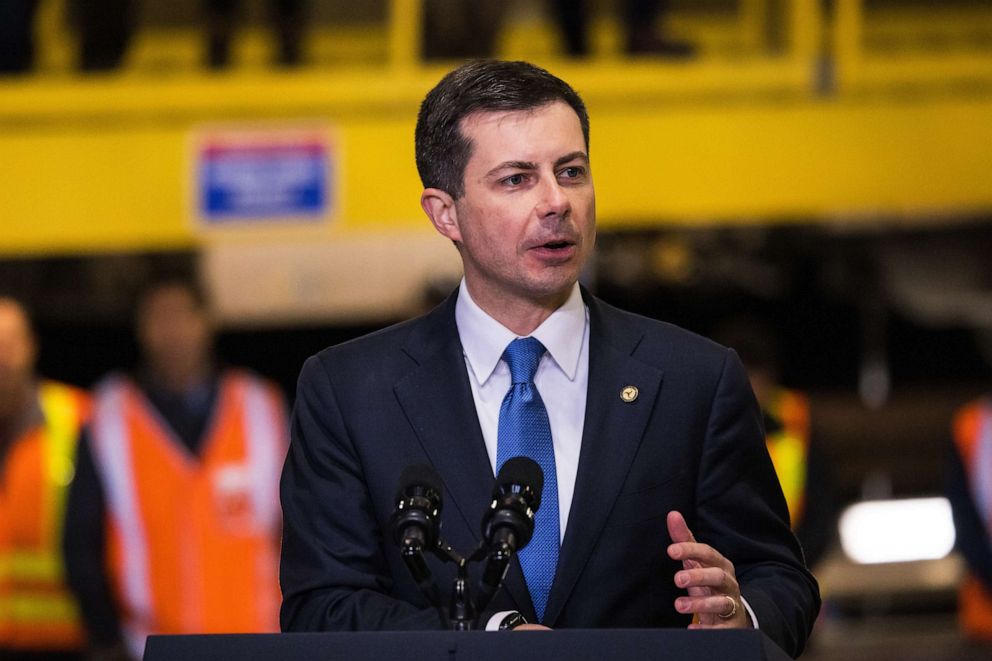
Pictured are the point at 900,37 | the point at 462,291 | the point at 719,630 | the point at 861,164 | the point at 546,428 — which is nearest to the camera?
the point at 719,630

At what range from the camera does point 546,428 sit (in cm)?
305

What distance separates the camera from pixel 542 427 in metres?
3.05

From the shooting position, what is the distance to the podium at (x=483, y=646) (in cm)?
243

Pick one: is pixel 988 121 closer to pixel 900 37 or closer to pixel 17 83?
pixel 900 37

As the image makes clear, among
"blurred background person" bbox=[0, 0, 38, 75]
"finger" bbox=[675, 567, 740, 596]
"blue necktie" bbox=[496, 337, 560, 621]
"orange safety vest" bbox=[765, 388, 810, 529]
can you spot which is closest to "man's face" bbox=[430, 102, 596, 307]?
"blue necktie" bbox=[496, 337, 560, 621]

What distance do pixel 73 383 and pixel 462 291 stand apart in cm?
961

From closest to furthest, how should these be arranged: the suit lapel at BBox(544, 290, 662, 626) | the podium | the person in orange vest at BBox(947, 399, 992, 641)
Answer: the podium, the suit lapel at BBox(544, 290, 662, 626), the person in orange vest at BBox(947, 399, 992, 641)

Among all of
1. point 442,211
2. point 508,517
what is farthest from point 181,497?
point 508,517

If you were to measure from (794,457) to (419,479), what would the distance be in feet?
15.6

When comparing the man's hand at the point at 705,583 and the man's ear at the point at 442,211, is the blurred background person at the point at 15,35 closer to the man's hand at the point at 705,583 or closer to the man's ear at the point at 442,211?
the man's ear at the point at 442,211

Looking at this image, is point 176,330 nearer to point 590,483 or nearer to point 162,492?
point 162,492

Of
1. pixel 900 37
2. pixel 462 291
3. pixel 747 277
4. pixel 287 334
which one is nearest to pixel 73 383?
pixel 287 334

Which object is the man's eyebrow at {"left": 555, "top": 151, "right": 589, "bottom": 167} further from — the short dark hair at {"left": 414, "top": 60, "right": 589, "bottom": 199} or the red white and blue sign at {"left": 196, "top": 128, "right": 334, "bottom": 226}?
the red white and blue sign at {"left": 196, "top": 128, "right": 334, "bottom": 226}

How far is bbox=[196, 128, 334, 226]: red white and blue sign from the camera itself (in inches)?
275
